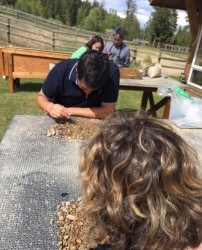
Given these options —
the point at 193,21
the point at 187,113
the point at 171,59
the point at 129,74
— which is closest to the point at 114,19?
the point at 171,59

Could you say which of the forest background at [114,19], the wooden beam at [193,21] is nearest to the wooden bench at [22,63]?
the wooden beam at [193,21]

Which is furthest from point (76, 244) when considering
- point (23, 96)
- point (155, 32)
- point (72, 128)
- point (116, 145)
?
point (155, 32)

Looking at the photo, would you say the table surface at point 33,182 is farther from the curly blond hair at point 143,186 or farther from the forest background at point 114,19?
the forest background at point 114,19

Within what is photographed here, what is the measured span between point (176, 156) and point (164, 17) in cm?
4600

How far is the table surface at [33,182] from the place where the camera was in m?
1.30

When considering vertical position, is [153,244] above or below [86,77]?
below

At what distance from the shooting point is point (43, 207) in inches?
58.0

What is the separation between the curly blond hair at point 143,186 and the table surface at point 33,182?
50 centimetres

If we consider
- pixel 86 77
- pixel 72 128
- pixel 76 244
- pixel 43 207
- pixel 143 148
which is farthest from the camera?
pixel 72 128

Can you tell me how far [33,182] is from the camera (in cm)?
167

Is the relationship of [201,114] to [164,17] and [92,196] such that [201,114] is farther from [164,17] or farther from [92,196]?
[164,17]

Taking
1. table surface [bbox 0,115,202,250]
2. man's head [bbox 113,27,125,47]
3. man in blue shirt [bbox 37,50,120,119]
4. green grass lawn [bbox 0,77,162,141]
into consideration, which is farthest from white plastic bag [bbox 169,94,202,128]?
man's head [bbox 113,27,125,47]

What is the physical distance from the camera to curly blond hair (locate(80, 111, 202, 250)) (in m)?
0.83

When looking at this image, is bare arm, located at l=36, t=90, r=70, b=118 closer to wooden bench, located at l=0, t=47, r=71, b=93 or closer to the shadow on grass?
wooden bench, located at l=0, t=47, r=71, b=93
